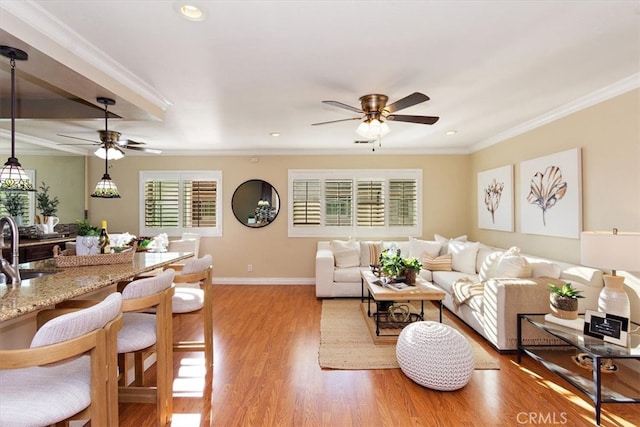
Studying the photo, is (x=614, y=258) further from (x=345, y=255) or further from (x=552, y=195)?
(x=345, y=255)

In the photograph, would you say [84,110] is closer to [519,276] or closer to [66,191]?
[66,191]

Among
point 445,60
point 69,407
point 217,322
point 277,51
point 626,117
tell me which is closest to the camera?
point 69,407

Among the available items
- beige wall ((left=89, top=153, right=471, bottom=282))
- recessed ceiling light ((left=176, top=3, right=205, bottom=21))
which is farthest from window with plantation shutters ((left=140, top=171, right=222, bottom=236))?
recessed ceiling light ((left=176, top=3, right=205, bottom=21))

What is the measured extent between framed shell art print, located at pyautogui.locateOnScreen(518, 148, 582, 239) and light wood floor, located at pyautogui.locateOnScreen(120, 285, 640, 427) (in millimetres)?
1586

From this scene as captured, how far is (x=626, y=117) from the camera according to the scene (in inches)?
110

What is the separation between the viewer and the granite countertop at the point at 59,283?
1.33 meters

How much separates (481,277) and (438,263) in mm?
850

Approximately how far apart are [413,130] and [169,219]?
182 inches

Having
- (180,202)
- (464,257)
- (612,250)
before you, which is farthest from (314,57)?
(180,202)

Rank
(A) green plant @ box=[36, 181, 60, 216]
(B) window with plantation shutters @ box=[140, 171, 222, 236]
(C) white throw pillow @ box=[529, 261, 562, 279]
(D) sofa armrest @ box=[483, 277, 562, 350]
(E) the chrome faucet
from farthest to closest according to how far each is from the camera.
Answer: (B) window with plantation shutters @ box=[140, 171, 222, 236], (A) green plant @ box=[36, 181, 60, 216], (C) white throw pillow @ box=[529, 261, 562, 279], (D) sofa armrest @ box=[483, 277, 562, 350], (E) the chrome faucet

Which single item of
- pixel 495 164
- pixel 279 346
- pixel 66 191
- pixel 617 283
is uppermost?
pixel 495 164

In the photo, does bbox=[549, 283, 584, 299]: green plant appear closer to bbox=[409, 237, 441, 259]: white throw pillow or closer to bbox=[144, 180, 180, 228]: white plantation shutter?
bbox=[409, 237, 441, 259]: white throw pillow

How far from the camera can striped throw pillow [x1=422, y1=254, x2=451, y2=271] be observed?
470 centimetres

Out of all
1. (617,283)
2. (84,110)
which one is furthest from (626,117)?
(84,110)
